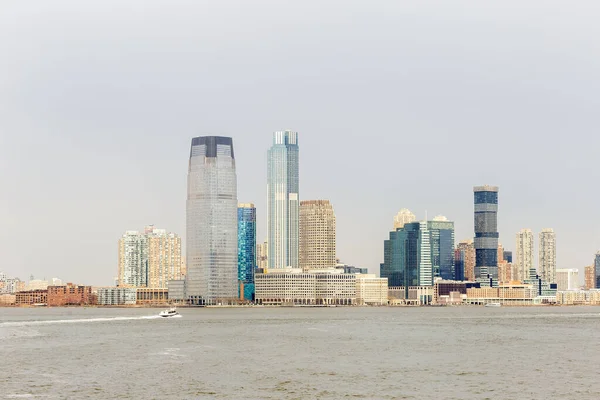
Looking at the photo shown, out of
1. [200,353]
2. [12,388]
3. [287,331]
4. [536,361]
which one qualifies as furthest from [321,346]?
[12,388]

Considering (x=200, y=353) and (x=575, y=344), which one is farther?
(x=575, y=344)

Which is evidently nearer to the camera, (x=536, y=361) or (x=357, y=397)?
(x=357, y=397)

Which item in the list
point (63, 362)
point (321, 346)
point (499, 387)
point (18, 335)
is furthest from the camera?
point (18, 335)

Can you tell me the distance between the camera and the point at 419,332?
18612 centimetres

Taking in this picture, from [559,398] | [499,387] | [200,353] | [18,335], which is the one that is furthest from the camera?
[18,335]

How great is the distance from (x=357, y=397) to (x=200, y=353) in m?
45.8

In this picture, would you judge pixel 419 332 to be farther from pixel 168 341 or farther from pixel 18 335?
pixel 18 335

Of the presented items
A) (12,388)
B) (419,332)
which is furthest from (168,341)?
(12,388)

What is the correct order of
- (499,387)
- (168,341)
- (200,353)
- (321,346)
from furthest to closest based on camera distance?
(168,341)
(321,346)
(200,353)
(499,387)

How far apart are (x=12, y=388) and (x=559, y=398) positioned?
4693 cm

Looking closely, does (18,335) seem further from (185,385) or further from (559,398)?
(559,398)

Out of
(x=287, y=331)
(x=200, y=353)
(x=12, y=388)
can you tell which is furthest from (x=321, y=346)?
(x=12, y=388)

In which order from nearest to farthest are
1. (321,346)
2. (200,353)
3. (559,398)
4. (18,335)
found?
1. (559,398)
2. (200,353)
3. (321,346)
4. (18,335)

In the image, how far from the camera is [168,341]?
15400 cm
